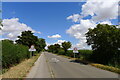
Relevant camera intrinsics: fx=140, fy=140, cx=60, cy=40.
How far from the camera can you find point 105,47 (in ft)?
69.1

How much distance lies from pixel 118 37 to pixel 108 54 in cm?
360

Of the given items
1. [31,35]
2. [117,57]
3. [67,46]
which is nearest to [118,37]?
[117,57]

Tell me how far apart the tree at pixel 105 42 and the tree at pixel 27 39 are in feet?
65.3

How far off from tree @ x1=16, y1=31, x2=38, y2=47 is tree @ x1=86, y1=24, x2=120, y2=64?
65.3 feet

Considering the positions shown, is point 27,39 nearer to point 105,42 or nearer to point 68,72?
point 105,42

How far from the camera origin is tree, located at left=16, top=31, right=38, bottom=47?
39.3 metres

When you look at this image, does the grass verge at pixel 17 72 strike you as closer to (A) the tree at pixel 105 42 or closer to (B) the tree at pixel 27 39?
(A) the tree at pixel 105 42

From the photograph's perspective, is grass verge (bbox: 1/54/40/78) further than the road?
No

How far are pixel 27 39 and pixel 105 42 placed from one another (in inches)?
967

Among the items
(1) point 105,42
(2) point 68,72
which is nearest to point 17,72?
(2) point 68,72

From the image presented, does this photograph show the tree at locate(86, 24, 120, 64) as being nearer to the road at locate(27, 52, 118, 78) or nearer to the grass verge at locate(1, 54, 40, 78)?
the road at locate(27, 52, 118, 78)

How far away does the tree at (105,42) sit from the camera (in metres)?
20.0

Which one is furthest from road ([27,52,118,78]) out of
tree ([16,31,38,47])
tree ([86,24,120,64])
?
tree ([16,31,38,47])

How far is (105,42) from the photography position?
20.9 meters
